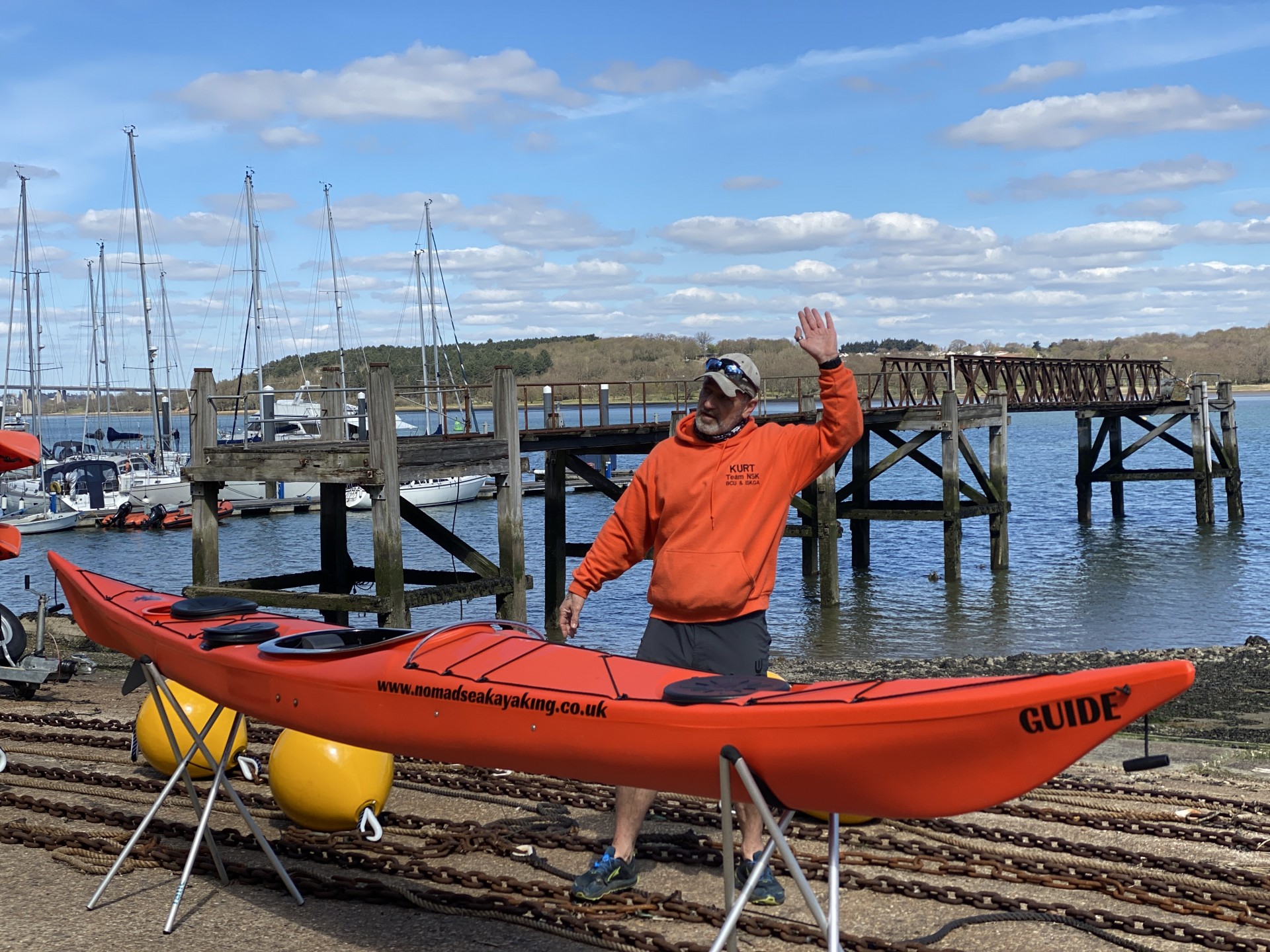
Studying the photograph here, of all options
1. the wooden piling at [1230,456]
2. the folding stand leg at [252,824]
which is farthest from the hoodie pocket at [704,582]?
the wooden piling at [1230,456]

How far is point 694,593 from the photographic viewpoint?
471 cm

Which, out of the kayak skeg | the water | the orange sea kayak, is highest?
the orange sea kayak

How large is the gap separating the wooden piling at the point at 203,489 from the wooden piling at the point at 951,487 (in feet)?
43.8

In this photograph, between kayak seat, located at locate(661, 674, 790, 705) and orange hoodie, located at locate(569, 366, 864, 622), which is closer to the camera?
kayak seat, located at locate(661, 674, 790, 705)

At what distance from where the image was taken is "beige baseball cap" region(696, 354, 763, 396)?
4.69 m

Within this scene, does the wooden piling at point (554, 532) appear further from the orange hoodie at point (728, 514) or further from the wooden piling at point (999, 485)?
the orange hoodie at point (728, 514)

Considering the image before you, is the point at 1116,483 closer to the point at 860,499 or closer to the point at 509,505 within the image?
the point at 860,499

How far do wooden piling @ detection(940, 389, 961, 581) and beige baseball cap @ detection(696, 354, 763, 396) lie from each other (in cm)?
1750

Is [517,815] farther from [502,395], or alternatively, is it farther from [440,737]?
[502,395]

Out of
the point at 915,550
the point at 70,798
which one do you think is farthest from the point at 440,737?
the point at 915,550

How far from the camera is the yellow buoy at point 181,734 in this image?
6.75m

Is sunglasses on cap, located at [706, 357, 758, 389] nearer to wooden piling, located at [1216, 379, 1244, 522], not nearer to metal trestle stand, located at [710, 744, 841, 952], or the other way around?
metal trestle stand, located at [710, 744, 841, 952]

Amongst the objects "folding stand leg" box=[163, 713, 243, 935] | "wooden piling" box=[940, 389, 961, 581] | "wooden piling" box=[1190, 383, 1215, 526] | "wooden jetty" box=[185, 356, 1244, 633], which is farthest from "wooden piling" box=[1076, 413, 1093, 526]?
"folding stand leg" box=[163, 713, 243, 935]

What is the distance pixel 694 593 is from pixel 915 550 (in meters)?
24.2
